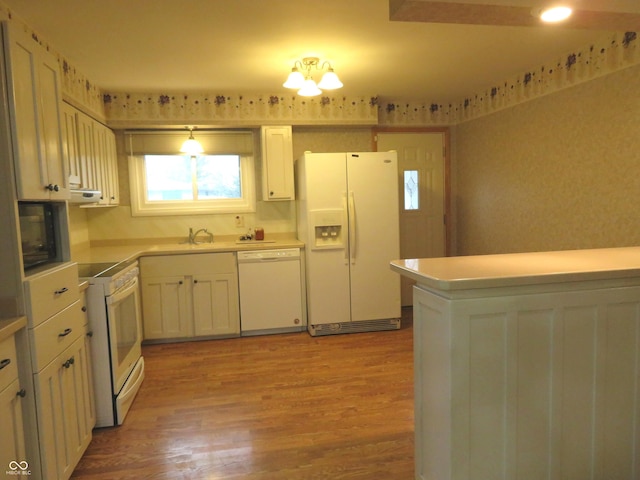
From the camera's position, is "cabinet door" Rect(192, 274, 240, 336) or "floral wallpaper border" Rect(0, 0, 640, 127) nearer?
"floral wallpaper border" Rect(0, 0, 640, 127)

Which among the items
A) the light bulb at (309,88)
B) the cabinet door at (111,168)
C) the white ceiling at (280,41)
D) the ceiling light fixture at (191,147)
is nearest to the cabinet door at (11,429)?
the white ceiling at (280,41)

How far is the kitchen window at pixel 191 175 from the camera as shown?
4.16m

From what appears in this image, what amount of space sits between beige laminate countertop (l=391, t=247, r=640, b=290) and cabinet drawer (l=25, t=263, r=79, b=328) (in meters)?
1.46

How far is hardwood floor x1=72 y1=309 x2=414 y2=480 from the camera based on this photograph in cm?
205

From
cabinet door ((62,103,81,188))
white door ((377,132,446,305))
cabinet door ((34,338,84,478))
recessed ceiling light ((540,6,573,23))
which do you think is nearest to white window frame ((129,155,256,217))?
cabinet door ((62,103,81,188))

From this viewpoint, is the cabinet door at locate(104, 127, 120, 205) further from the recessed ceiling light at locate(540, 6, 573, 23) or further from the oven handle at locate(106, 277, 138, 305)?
the recessed ceiling light at locate(540, 6, 573, 23)

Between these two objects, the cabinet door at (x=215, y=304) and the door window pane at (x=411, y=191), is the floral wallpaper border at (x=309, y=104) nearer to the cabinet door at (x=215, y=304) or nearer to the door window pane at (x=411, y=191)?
the door window pane at (x=411, y=191)

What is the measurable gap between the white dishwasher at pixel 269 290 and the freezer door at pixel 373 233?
557 mm

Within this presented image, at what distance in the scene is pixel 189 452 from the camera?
85.7 inches

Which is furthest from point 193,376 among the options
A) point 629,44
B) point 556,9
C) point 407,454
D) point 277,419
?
point 629,44

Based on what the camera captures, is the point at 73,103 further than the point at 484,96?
No

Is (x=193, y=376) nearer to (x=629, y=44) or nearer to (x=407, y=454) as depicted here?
(x=407, y=454)

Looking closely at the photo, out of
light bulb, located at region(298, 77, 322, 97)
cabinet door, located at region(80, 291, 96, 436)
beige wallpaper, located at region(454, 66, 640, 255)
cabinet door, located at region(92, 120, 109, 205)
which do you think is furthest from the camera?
cabinet door, located at region(92, 120, 109, 205)

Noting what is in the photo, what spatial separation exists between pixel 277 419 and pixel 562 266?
1.76 meters
